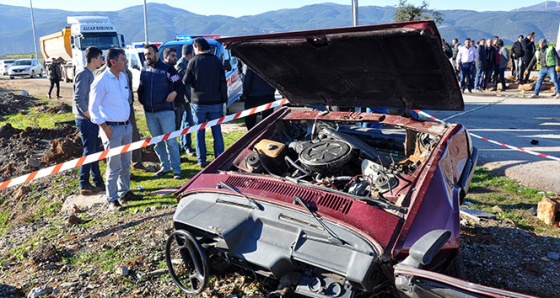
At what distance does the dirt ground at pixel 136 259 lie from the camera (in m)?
3.94

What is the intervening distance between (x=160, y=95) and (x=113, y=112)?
118cm

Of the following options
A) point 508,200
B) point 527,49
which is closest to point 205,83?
point 508,200

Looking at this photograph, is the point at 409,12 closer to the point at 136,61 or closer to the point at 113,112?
the point at 136,61

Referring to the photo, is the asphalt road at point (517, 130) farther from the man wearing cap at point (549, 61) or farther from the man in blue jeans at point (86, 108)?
the man in blue jeans at point (86, 108)

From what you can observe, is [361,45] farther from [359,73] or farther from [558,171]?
[558,171]

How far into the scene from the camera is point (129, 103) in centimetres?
640

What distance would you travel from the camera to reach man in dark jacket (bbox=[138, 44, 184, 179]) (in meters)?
6.88

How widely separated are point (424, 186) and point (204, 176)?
68.8 inches

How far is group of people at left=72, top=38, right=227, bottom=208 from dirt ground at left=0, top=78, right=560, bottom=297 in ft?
2.12

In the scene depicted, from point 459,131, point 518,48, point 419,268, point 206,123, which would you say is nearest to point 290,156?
point 459,131

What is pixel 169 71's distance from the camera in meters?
7.07

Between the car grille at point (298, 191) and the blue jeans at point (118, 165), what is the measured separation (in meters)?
2.62

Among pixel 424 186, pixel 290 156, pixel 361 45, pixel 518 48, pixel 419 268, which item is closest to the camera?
pixel 419 268

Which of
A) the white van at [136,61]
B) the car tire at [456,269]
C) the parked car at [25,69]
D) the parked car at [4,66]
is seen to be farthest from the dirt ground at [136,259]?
the parked car at [4,66]
